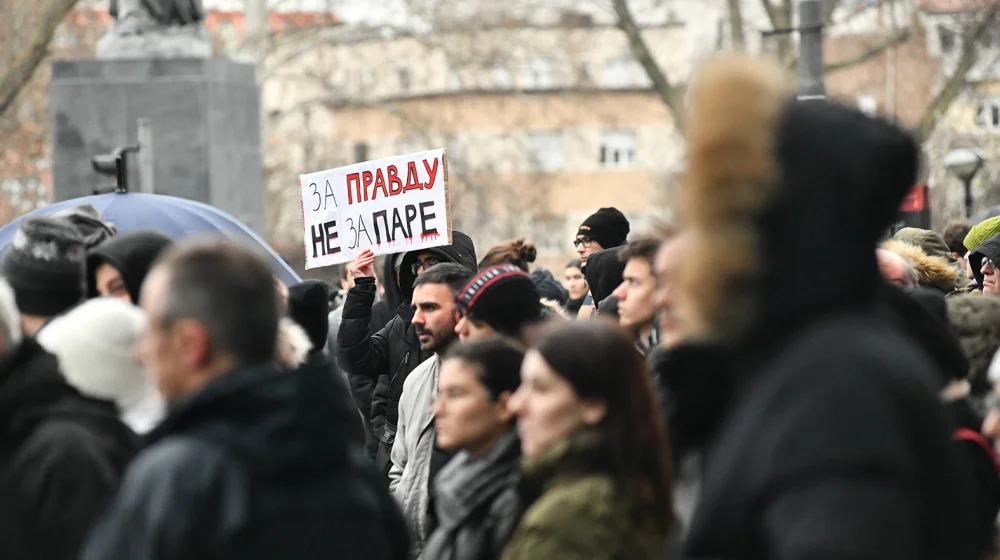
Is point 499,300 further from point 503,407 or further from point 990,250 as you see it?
point 990,250

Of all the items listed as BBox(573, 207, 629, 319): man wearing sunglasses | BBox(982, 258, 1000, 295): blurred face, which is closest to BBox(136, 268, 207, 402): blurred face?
BBox(982, 258, 1000, 295): blurred face

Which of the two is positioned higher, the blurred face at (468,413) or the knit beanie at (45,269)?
the knit beanie at (45,269)

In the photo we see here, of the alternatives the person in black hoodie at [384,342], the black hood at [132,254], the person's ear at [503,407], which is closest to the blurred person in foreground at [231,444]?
the person's ear at [503,407]

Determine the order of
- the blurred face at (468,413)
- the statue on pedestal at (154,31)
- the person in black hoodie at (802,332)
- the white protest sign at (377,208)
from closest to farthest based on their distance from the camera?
the person in black hoodie at (802,332)
the blurred face at (468,413)
the white protest sign at (377,208)
the statue on pedestal at (154,31)

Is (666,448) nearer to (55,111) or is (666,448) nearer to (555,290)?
(555,290)

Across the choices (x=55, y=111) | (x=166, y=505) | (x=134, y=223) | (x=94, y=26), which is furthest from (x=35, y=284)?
(x=94, y=26)

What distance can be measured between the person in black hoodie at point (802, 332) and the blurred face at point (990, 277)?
237 inches

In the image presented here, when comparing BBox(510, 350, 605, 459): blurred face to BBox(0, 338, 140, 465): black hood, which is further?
BBox(510, 350, 605, 459): blurred face

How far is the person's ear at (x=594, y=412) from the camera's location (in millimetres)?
4297

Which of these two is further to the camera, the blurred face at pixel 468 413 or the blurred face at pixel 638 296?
the blurred face at pixel 638 296

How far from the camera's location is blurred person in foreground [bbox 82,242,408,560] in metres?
3.24

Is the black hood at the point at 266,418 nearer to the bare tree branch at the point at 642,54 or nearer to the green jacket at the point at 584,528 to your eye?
the green jacket at the point at 584,528

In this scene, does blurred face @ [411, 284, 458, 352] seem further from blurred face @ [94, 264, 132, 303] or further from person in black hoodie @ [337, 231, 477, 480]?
blurred face @ [94, 264, 132, 303]

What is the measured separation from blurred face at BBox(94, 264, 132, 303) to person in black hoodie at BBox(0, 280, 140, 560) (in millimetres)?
1468
